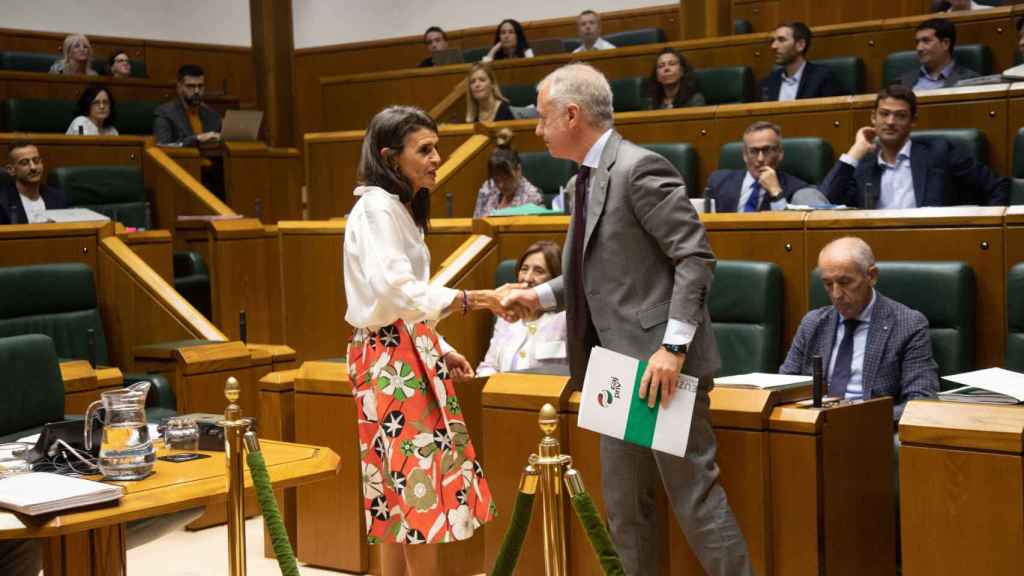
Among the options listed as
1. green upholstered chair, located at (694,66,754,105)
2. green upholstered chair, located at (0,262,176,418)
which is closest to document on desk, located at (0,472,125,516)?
green upholstered chair, located at (0,262,176,418)

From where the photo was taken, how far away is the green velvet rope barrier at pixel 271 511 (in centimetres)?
167

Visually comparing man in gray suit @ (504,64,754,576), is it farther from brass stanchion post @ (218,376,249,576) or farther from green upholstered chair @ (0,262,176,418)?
green upholstered chair @ (0,262,176,418)

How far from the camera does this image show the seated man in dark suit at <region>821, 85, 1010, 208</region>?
12.6 ft

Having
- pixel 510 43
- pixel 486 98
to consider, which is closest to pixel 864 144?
pixel 486 98

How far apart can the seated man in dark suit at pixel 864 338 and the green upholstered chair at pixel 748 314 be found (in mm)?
164

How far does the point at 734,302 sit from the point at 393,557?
1246mm

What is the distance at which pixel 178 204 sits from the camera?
19.7ft

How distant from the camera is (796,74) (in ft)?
18.1

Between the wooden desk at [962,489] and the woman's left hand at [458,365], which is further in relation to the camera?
the woman's left hand at [458,365]

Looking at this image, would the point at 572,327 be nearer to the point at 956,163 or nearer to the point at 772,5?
the point at 956,163

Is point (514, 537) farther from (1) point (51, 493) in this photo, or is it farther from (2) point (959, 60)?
(2) point (959, 60)

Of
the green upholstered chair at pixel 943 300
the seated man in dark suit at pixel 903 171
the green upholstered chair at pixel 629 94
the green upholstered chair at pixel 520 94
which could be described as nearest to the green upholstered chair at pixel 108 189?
the green upholstered chair at pixel 520 94

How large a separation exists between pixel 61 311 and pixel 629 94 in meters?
3.13

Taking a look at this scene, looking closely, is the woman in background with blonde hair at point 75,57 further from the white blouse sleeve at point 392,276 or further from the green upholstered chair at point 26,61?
the white blouse sleeve at point 392,276
